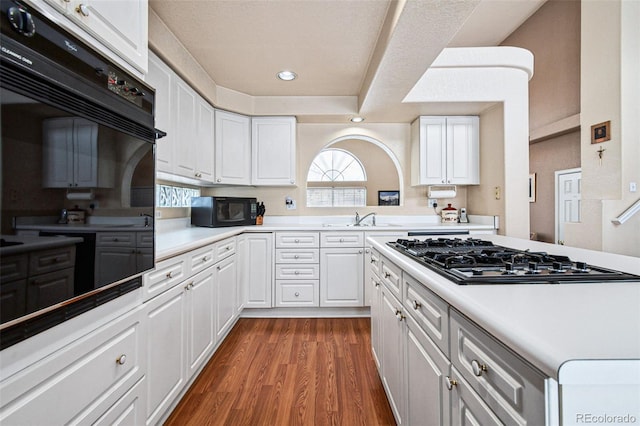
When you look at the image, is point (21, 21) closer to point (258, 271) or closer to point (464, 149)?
point (258, 271)

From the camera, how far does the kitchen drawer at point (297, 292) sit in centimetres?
299

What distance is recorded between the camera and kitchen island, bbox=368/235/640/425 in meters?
0.42

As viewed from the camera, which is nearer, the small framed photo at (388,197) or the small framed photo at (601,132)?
the small framed photo at (601,132)

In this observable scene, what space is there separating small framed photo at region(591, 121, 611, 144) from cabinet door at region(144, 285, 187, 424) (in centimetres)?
466

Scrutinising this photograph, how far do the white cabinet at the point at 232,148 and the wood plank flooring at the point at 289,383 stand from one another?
5.21 ft

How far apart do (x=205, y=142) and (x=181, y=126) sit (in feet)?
1.43

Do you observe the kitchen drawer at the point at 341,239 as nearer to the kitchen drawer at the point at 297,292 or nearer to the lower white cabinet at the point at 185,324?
the kitchen drawer at the point at 297,292

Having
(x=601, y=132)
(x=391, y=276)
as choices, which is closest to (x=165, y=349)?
(x=391, y=276)

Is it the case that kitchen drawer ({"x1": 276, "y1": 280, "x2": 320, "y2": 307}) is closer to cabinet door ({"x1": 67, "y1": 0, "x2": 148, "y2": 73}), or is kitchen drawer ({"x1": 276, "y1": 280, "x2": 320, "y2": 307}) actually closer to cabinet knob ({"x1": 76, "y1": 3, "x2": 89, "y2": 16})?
cabinet door ({"x1": 67, "y1": 0, "x2": 148, "y2": 73})

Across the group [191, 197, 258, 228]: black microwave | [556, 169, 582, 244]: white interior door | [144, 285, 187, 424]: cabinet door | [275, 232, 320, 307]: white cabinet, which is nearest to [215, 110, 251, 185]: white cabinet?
[191, 197, 258, 228]: black microwave

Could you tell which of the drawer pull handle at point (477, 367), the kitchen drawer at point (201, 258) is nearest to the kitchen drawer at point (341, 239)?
the kitchen drawer at point (201, 258)

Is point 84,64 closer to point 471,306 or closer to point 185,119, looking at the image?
point 471,306

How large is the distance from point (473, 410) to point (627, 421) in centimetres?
32

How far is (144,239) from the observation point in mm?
1110
